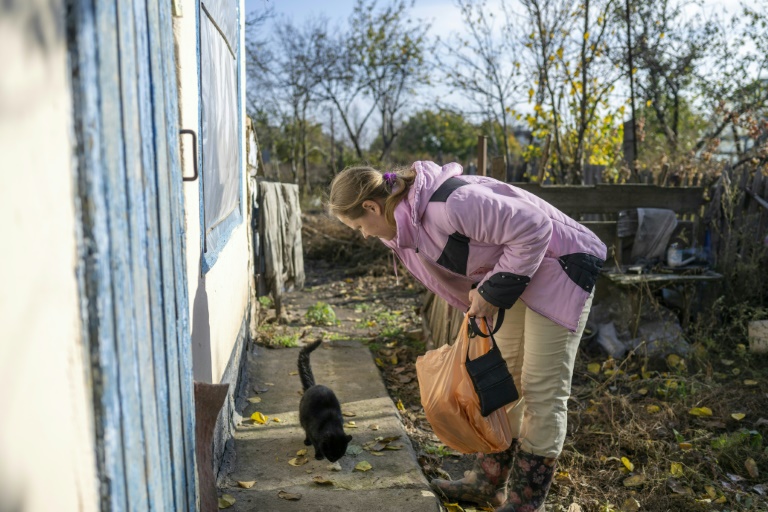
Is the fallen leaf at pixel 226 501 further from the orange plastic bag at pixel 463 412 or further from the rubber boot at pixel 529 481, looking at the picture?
the rubber boot at pixel 529 481

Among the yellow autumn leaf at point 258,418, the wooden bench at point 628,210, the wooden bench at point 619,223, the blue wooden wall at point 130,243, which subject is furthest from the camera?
the wooden bench at point 628,210

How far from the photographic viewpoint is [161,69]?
174cm

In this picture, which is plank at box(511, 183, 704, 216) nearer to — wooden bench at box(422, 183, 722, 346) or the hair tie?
wooden bench at box(422, 183, 722, 346)

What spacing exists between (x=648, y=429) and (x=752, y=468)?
0.67 m

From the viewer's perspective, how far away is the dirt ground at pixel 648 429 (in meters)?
3.66

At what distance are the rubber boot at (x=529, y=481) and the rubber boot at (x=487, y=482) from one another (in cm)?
29

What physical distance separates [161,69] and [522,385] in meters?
2.12

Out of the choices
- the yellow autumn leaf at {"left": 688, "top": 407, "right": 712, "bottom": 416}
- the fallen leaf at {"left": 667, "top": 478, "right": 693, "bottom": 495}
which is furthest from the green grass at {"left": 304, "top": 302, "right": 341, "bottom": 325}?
the fallen leaf at {"left": 667, "top": 478, "right": 693, "bottom": 495}

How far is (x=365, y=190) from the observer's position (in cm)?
296

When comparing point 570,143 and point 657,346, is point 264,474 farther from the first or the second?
point 570,143

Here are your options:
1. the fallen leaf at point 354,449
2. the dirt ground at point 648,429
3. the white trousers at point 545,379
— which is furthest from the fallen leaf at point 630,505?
the fallen leaf at point 354,449

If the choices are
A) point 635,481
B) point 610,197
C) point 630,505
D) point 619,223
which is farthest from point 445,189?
point 610,197

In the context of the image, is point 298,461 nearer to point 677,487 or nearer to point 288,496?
point 288,496

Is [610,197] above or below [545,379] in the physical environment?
above
